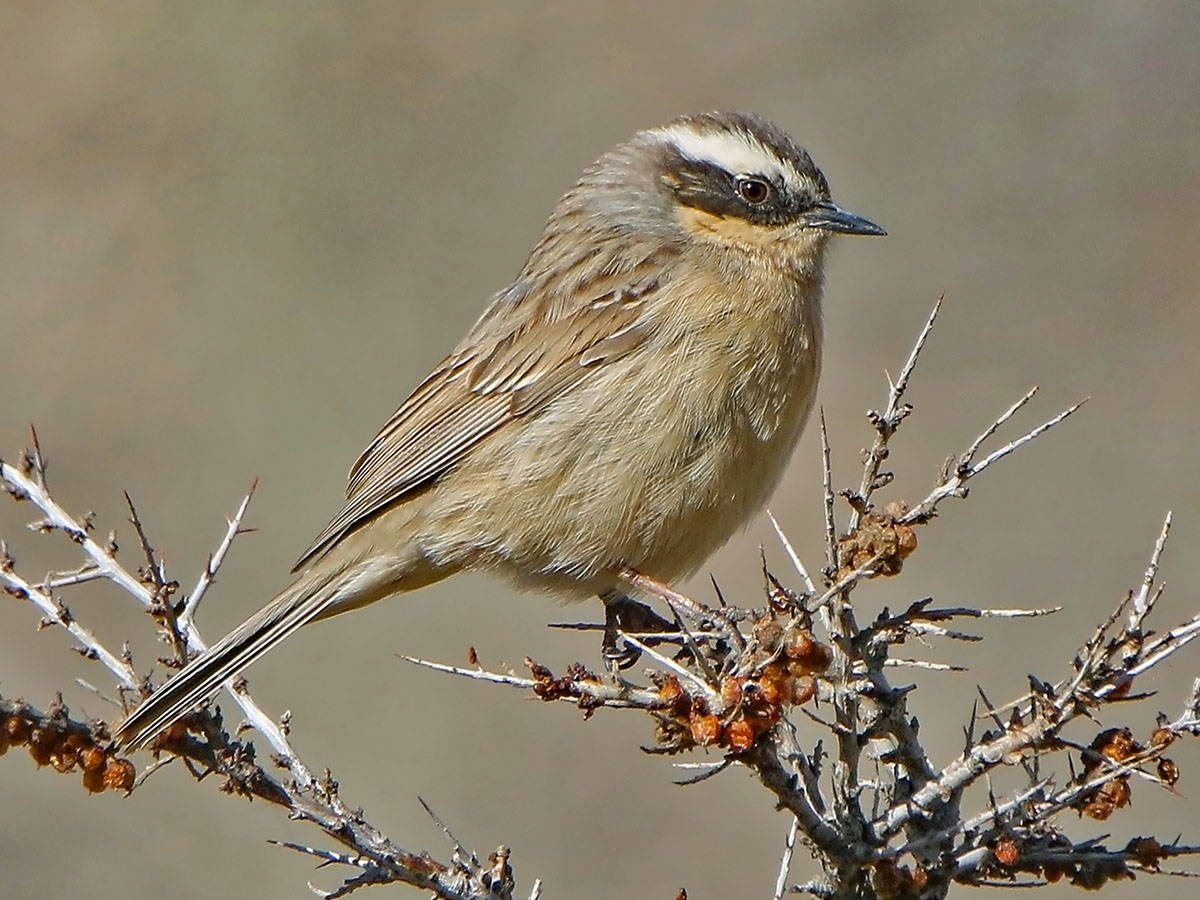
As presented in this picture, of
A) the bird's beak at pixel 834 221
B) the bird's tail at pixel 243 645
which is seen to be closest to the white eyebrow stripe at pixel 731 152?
the bird's beak at pixel 834 221

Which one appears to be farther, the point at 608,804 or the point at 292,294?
the point at 292,294

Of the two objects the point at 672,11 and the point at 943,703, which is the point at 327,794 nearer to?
the point at 943,703

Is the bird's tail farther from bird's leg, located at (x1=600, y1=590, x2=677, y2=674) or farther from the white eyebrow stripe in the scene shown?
the white eyebrow stripe

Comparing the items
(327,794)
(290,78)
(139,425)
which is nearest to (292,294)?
(139,425)

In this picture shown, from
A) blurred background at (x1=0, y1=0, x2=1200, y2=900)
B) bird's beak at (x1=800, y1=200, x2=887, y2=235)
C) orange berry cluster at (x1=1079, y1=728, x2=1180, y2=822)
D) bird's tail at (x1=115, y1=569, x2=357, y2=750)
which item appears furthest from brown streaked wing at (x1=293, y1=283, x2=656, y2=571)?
blurred background at (x1=0, y1=0, x2=1200, y2=900)

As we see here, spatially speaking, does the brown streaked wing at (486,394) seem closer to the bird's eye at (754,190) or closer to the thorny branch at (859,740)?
the bird's eye at (754,190)

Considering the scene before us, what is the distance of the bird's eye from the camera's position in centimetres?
621

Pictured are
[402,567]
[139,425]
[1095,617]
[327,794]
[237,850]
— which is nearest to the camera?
[327,794]

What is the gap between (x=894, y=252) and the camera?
13.3 meters

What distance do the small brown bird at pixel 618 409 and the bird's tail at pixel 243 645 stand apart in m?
0.01

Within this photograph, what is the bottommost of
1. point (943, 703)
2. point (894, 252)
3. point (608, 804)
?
point (608, 804)

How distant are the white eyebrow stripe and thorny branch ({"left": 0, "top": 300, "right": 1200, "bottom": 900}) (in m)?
2.70

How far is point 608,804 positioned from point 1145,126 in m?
7.75

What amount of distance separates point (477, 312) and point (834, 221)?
23.0ft
